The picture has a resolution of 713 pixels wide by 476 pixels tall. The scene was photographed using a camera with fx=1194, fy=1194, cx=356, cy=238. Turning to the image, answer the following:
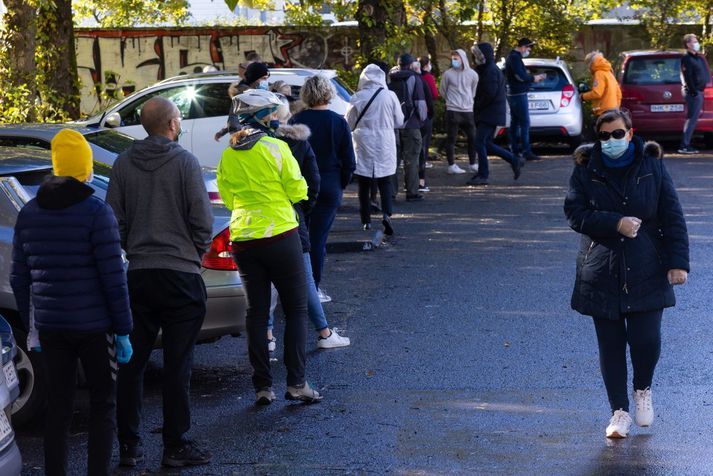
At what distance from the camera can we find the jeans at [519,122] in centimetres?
1858

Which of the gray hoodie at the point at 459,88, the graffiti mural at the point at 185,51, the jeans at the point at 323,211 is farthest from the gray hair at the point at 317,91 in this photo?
the graffiti mural at the point at 185,51

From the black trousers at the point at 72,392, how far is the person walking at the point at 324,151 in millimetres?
3820

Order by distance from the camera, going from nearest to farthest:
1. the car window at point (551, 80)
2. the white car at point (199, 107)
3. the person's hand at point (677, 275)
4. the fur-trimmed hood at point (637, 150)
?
the person's hand at point (677, 275) < the fur-trimmed hood at point (637, 150) < the white car at point (199, 107) < the car window at point (551, 80)

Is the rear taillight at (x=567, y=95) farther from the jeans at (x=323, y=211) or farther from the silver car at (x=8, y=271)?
the silver car at (x=8, y=271)

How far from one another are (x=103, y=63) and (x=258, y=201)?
23991 mm

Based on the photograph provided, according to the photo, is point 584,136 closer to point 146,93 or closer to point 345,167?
point 146,93

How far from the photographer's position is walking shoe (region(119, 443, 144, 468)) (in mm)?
5938

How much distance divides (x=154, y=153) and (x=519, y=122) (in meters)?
13.7

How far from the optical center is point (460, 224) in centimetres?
1366

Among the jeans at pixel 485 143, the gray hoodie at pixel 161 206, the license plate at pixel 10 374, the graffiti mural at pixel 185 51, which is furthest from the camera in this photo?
the graffiti mural at pixel 185 51

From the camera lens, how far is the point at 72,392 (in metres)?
5.32

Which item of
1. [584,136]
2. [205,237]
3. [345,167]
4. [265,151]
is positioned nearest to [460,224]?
[345,167]

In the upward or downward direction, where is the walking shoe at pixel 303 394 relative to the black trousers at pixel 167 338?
downward

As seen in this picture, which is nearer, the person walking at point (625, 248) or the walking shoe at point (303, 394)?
the person walking at point (625, 248)
